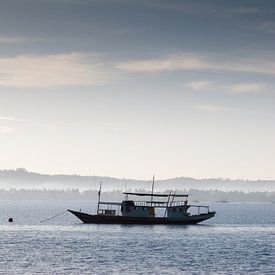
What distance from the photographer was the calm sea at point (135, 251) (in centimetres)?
9844

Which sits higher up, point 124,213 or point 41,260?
point 124,213

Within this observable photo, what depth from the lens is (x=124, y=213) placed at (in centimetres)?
19400

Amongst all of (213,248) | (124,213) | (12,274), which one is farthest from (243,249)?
(124,213)

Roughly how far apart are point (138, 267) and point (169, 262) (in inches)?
344

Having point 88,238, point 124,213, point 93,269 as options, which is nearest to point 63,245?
point 88,238

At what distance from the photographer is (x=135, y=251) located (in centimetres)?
12350

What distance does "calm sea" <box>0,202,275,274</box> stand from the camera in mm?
98438

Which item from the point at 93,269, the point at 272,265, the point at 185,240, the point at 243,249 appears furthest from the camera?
the point at 185,240

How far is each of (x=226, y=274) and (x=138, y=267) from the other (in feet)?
42.9

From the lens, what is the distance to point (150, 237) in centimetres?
15625

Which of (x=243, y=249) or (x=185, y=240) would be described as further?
(x=185, y=240)

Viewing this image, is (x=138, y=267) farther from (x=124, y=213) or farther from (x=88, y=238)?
(x=124, y=213)

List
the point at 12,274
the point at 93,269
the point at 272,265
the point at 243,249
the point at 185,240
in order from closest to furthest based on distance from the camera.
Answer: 1. the point at 12,274
2. the point at 93,269
3. the point at 272,265
4. the point at 243,249
5. the point at 185,240

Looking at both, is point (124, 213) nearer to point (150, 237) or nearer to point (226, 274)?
point (150, 237)
